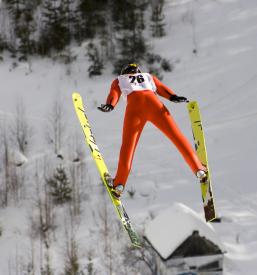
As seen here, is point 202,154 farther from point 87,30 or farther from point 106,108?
point 87,30

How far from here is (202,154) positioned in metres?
7.29

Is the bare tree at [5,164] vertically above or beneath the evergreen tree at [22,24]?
beneath

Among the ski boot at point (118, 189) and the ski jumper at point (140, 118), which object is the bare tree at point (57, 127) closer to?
the ski boot at point (118, 189)

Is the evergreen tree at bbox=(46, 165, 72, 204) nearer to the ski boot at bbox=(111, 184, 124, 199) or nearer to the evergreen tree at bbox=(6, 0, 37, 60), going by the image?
the evergreen tree at bbox=(6, 0, 37, 60)

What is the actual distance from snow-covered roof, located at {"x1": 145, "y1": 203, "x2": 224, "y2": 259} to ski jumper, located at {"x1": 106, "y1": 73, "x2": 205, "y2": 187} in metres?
16.7

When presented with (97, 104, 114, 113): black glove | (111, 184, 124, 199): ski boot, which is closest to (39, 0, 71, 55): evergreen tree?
(111, 184, 124, 199): ski boot

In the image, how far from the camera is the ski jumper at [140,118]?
6527 mm

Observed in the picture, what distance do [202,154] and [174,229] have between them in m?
17.3

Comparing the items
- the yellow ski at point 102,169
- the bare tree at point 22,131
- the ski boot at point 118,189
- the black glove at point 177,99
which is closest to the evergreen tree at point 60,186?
the bare tree at point 22,131

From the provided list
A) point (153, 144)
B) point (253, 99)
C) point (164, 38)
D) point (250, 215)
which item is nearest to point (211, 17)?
point (164, 38)

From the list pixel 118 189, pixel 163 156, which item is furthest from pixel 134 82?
pixel 163 156

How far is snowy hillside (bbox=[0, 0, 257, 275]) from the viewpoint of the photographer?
24.2 meters

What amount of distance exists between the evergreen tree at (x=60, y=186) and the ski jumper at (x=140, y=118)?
1960cm

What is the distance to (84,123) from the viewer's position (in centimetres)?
740
